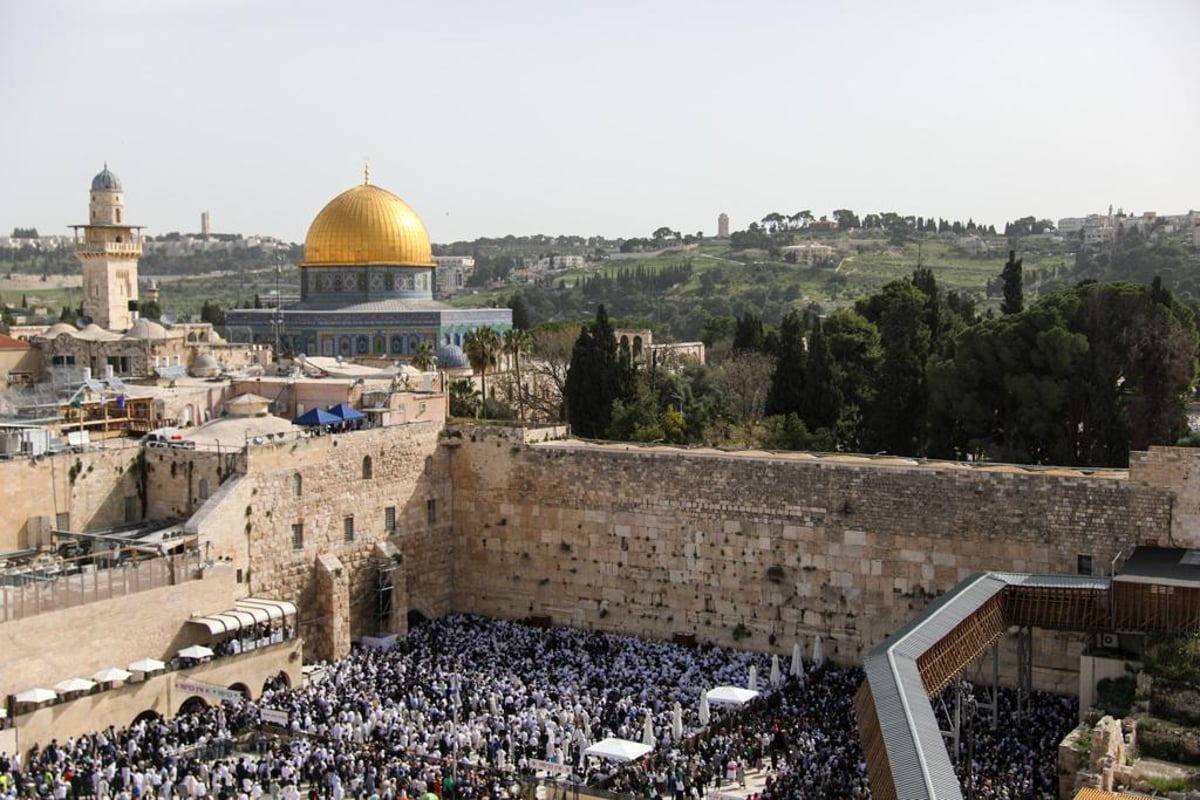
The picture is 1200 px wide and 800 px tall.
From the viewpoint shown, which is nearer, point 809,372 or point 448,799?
point 448,799

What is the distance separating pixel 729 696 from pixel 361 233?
33.6 m

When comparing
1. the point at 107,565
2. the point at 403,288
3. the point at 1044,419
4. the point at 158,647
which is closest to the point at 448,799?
the point at 158,647

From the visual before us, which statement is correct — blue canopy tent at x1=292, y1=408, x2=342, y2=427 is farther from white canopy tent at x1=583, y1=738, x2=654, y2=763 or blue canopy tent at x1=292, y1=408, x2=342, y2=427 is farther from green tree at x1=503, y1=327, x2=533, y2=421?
green tree at x1=503, y1=327, x2=533, y2=421

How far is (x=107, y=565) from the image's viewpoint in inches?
886

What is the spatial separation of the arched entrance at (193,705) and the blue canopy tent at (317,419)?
26.9 feet

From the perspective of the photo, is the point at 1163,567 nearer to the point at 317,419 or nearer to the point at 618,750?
the point at 618,750

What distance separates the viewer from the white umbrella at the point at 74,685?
19.9 m

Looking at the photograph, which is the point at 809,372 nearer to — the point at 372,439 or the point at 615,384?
the point at 615,384

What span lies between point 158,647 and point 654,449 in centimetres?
1030

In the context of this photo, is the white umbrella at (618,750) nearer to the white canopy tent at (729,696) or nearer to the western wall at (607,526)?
the white canopy tent at (729,696)

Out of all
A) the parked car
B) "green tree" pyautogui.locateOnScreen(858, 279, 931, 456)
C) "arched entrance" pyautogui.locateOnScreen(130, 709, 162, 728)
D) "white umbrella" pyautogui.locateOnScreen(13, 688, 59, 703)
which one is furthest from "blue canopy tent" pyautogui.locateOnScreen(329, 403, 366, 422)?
"green tree" pyautogui.locateOnScreen(858, 279, 931, 456)

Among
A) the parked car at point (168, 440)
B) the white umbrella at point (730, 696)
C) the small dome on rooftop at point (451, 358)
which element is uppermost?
the small dome on rooftop at point (451, 358)

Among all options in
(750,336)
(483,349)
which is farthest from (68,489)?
(750,336)

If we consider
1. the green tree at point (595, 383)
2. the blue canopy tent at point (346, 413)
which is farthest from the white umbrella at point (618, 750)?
the green tree at point (595, 383)
